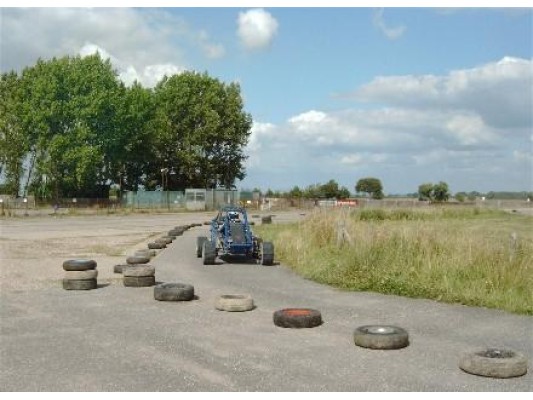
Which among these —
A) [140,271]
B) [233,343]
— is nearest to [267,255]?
[140,271]

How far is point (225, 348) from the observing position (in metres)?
7.82

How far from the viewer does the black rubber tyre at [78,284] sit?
41.8 feet

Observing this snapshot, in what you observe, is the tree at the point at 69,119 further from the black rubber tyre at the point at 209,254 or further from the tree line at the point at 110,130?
the black rubber tyre at the point at 209,254

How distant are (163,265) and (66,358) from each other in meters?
9.62

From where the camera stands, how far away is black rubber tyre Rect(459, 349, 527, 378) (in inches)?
259

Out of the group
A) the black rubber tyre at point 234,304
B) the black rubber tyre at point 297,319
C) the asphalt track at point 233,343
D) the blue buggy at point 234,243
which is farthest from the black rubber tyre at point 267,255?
the black rubber tyre at point 297,319

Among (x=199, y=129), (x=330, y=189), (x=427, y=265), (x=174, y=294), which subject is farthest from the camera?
(x=330, y=189)

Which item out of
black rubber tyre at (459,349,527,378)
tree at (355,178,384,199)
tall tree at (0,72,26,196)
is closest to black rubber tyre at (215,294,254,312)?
black rubber tyre at (459,349,527,378)

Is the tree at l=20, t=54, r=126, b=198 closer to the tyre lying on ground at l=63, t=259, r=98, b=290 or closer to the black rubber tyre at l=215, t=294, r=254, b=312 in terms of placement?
the tyre lying on ground at l=63, t=259, r=98, b=290

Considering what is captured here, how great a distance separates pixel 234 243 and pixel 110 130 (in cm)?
4642

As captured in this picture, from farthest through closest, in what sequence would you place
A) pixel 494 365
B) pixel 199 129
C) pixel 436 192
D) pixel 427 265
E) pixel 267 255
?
pixel 436 192 → pixel 199 129 → pixel 267 255 → pixel 427 265 → pixel 494 365

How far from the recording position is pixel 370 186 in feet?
404

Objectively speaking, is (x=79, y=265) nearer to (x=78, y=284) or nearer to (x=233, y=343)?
(x=78, y=284)

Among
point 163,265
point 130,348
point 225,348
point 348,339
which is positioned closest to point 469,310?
point 348,339
